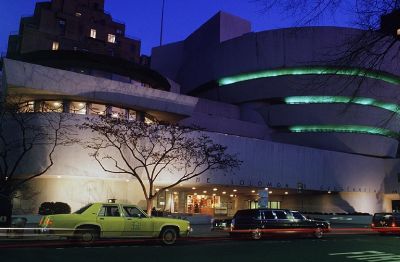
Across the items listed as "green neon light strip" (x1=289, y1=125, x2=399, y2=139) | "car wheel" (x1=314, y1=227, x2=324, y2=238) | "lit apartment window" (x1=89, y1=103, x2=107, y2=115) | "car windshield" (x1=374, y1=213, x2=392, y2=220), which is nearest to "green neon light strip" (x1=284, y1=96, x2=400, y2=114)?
"green neon light strip" (x1=289, y1=125, x2=399, y2=139)

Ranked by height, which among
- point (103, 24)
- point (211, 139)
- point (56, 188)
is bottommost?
point (56, 188)

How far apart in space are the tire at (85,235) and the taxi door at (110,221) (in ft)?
1.28

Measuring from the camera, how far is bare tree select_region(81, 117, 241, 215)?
34.8m

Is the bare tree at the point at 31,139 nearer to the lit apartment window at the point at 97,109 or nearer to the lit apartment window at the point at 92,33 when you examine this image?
the lit apartment window at the point at 97,109

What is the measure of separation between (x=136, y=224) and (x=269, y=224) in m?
7.82

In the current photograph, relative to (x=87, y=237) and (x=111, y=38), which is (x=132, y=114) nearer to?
(x=87, y=237)

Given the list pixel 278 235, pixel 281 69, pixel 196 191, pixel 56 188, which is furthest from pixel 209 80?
pixel 278 235

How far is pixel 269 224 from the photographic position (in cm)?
2241

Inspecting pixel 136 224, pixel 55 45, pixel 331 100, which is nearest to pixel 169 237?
pixel 136 224

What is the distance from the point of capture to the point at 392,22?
683 centimetres

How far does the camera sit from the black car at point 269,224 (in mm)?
22156

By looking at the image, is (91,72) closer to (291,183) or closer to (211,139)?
(211,139)

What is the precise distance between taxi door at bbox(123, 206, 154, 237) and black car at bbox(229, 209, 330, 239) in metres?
6.17

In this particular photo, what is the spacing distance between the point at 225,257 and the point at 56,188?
85.5 feet
